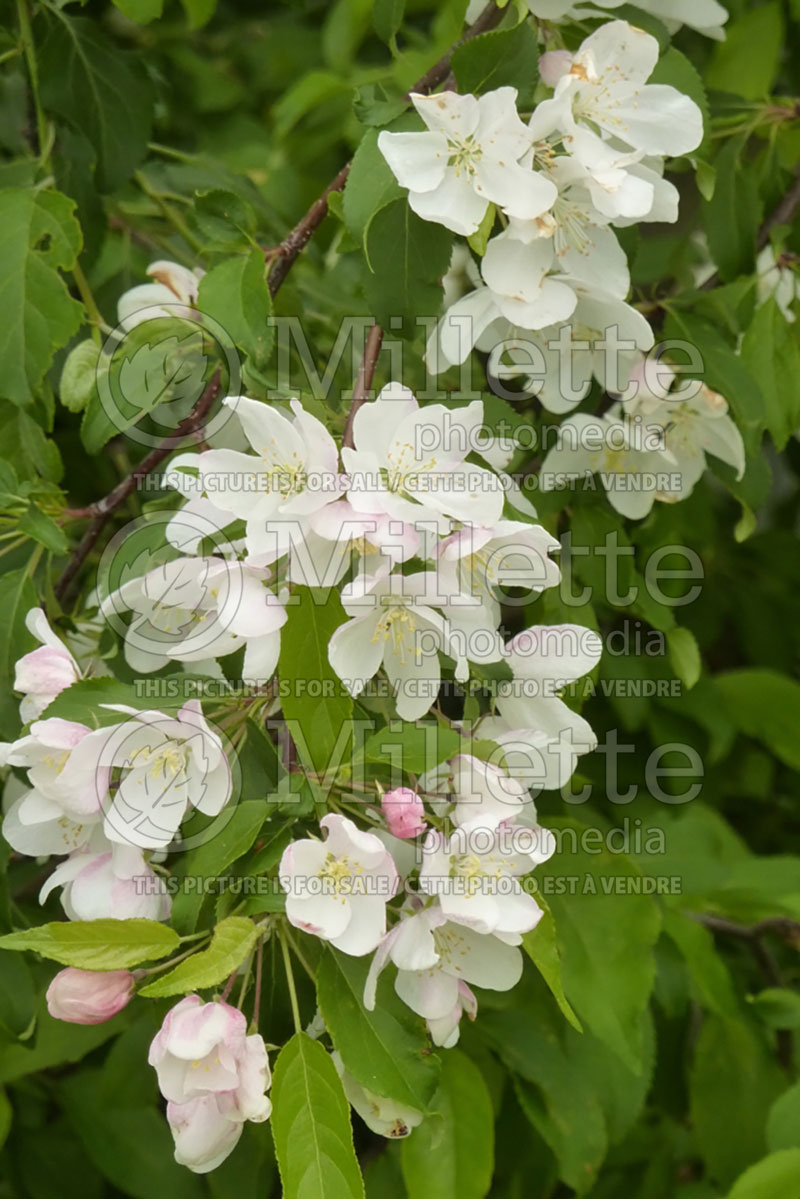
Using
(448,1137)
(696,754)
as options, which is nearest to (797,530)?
(696,754)

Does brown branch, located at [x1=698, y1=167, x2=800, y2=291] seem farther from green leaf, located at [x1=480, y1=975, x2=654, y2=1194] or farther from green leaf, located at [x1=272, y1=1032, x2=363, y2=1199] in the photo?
green leaf, located at [x1=272, y1=1032, x2=363, y2=1199]

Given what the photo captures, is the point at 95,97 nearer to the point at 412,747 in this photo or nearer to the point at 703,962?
the point at 412,747

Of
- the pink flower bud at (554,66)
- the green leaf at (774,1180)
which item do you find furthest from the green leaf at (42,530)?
the green leaf at (774,1180)

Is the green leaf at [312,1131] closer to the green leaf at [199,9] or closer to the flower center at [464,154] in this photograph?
the flower center at [464,154]

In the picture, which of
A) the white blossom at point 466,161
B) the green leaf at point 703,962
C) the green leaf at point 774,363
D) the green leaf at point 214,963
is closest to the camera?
the green leaf at point 214,963

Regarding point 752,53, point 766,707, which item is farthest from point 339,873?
point 752,53

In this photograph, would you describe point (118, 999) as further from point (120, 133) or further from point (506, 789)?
point (120, 133)

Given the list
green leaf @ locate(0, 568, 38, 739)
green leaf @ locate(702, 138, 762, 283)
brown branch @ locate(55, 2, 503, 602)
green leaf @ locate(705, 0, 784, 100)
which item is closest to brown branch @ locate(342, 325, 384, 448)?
brown branch @ locate(55, 2, 503, 602)
